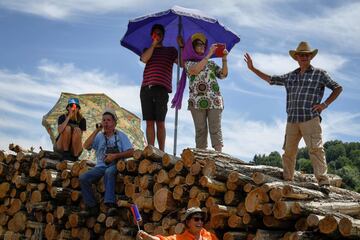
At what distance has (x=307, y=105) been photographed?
22.1 ft

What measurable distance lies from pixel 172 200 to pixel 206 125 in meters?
1.51

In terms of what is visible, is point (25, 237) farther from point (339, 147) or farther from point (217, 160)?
point (339, 147)

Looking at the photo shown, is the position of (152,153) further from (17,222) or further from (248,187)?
(17,222)

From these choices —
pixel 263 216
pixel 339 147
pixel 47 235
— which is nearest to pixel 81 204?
pixel 47 235

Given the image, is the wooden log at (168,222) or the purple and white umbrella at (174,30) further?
the purple and white umbrella at (174,30)

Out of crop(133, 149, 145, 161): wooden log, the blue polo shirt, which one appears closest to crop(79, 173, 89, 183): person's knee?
the blue polo shirt

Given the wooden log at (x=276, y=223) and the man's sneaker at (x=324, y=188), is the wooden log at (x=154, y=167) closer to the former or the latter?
the wooden log at (x=276, y=223)

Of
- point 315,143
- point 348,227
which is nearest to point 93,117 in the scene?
point 315,143

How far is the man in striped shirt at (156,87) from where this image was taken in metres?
8.01

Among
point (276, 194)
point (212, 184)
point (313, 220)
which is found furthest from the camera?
point (212, 184)

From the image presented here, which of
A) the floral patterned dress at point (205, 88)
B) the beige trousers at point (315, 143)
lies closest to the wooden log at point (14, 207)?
the floral patterned dress at point (205, 88)

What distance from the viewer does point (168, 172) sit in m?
6.96

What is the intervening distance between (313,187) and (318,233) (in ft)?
3.80

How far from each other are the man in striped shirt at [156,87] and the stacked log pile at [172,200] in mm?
810
